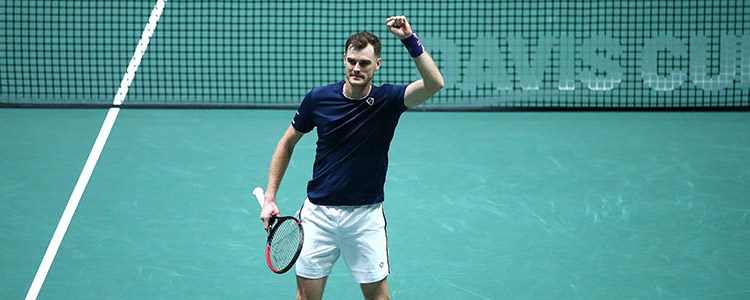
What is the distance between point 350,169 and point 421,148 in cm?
422

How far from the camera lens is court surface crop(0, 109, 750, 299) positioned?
23.3 feet

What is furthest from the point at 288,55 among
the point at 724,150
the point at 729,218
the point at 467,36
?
the point at 729,218

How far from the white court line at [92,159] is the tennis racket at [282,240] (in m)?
1.99

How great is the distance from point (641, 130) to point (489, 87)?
1.90 m

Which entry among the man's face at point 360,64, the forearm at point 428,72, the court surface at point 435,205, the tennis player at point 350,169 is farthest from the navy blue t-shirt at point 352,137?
the court surface at point 435,205

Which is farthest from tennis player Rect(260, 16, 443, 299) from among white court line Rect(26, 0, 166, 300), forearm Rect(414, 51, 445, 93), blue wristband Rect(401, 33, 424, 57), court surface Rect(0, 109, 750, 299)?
white court line Rect(26, 0, 166, 300)

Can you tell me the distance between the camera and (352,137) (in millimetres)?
5449

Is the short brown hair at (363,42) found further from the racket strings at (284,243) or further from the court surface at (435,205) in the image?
the court surface at (435,205)

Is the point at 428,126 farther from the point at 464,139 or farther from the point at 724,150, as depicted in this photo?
the point at 724,150

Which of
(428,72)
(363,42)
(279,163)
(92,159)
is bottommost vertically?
(92,159)

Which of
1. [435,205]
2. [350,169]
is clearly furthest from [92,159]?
[350,169]

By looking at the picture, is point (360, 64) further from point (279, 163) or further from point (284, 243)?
point (284, 243)

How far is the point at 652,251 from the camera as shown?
24.6 feet

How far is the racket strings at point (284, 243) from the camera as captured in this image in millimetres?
5461
